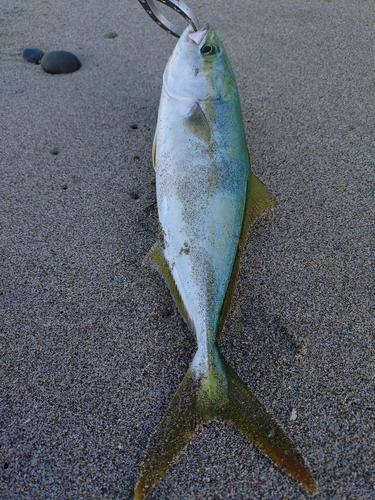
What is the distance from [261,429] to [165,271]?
2.29 ft

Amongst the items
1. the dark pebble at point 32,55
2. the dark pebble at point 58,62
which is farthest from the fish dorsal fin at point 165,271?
the dark pebble at point 32,55

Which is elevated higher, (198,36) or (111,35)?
(198,36)

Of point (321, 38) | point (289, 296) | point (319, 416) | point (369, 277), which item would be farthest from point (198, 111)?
point (321, 38)

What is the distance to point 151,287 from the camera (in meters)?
1.80

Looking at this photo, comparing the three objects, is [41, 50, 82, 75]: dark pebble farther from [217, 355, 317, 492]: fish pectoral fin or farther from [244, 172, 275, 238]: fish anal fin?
[217, 355, 317, 492]: fish pectoral fin

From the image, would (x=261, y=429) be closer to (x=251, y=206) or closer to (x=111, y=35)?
(x=251, y=206)

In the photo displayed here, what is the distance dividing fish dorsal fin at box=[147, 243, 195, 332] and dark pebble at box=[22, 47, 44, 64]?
208 cm

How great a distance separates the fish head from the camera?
191cm

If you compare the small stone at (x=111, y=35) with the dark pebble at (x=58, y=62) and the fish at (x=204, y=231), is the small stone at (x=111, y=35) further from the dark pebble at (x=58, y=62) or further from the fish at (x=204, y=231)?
the fish at (x=204, y=231)

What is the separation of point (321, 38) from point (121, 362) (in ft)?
9.70

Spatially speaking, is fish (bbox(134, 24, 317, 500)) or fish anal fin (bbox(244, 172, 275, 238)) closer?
fish (bbox(134, 24, 317, 500))

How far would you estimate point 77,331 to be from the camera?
5.43 ft

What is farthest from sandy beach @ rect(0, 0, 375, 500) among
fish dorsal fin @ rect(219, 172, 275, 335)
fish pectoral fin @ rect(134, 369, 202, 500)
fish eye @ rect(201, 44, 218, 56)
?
fish eye @ rect(201, 44, 218, 56)

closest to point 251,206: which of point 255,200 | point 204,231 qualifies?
point 255,200
